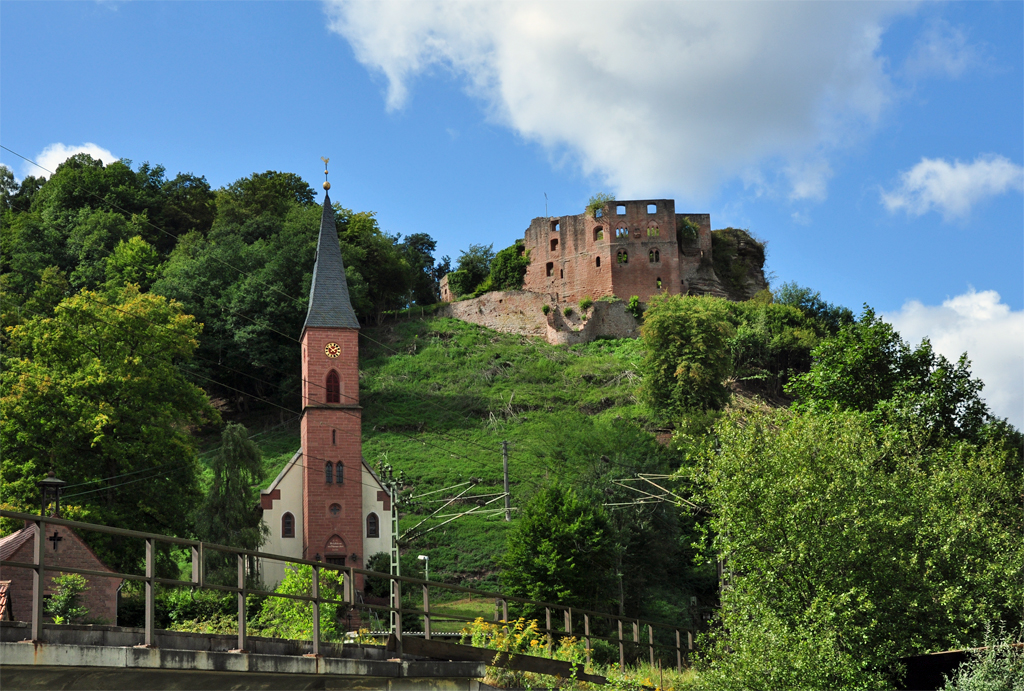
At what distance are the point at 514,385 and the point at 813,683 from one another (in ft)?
160

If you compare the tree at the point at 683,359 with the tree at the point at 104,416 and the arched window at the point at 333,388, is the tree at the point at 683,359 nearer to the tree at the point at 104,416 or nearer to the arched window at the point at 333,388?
the arched window at the point at 333,388

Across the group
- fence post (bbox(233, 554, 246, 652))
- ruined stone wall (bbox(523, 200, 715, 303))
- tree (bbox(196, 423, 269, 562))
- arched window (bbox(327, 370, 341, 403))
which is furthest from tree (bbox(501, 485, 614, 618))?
ruined stone wall (bbox(523, 200, 715, 303))

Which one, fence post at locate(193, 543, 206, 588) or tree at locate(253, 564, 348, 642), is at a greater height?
fence post at locate(193, 543, 206, 588)

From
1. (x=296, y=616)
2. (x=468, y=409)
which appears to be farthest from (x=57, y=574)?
(x=468, y=409)

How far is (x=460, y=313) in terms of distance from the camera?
80438mm

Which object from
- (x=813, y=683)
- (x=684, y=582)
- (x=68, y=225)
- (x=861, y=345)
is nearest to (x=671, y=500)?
(x=684, y=582)

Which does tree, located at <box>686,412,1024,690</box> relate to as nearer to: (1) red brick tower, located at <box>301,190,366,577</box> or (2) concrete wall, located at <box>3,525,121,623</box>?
(2) concrete wall, located at <box>3,525,121,623</box>

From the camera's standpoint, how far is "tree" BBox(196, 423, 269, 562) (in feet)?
119

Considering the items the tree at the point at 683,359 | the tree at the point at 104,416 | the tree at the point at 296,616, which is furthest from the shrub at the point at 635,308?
the tree at the point at 296,616

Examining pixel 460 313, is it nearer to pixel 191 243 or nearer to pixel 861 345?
pixel 191 243

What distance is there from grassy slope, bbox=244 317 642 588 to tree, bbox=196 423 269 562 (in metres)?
8.04

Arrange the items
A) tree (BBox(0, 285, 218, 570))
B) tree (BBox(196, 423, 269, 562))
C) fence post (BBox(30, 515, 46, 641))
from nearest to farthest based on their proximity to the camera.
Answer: fence post (BBox(30, 515, 46, 641)), tree (BBox(0, 285, 218, 570)), tree (BBox(196, 423, 269, 562))

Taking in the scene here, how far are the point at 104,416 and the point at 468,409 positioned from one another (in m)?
30.1

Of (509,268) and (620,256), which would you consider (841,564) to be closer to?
(620,256)
